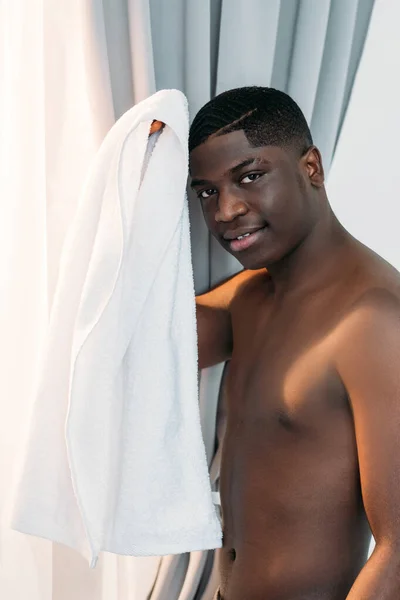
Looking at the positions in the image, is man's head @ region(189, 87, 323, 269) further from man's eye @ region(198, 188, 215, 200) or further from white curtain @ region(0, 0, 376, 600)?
white curtain @ region(0, 0, 376, 600)

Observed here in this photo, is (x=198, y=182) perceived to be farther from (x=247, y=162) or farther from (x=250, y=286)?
(x=250, y=286)

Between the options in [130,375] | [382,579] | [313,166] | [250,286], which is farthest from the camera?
[250,286]

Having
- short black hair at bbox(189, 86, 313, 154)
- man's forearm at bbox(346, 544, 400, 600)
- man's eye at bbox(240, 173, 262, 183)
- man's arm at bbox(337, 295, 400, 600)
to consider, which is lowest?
man's forearm at bbox(346, 544, 400, 600)

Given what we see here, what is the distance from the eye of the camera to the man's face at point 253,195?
3.53ft

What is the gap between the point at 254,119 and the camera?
1083 millimetres

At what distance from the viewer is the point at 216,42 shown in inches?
50.5

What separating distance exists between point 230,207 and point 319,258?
0.16 meters

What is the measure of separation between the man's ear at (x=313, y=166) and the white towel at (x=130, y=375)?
0.19 meters

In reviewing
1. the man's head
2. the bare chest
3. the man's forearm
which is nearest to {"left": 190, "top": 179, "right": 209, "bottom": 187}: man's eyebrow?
the man's head

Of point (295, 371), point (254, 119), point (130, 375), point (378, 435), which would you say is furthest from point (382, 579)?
point (254, 119)

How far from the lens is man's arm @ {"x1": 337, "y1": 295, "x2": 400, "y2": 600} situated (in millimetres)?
904

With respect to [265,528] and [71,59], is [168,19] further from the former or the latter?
[265,528]

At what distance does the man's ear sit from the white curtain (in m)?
0.20

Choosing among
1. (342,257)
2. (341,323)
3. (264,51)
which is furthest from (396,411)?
(264,51)
